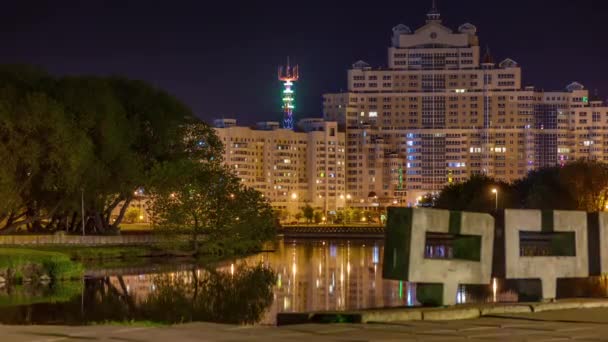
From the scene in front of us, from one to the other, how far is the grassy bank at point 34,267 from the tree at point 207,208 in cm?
2602

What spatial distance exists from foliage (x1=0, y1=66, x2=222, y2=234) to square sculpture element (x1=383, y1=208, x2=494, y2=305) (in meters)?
45.3

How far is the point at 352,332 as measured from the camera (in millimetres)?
21469

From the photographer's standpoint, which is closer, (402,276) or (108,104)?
(402,276)

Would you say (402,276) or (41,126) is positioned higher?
(41,126)

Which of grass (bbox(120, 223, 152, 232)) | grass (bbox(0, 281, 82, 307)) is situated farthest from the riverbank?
grass (bbox(120, 223, 152, 232))

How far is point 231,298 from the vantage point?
1672 inches

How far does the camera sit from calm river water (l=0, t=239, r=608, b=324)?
35656mm

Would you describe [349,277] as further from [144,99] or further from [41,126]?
[144,99]

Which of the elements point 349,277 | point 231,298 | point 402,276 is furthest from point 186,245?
point 402,276

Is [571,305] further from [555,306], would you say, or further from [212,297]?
[212,297]

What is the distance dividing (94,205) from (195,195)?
7609 mm

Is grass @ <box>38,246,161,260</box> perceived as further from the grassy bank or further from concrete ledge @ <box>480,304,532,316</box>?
concrete ledge @ <box>480,304,532,316</box>

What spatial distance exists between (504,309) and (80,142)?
164 feet

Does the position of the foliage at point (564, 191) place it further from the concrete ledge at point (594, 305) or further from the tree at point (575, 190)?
the concrete ledge at point (594, 305)
